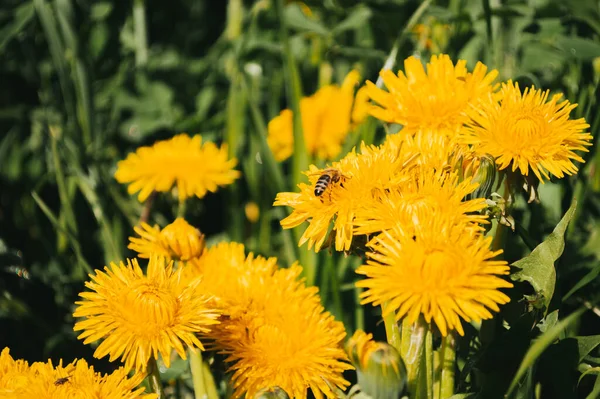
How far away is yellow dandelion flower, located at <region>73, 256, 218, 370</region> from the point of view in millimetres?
1123

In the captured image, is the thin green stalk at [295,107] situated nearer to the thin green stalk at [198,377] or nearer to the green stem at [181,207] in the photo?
the green stem at [181,207]

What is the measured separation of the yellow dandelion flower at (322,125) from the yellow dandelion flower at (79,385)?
1.35m

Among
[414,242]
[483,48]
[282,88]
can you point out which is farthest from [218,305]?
[282,88]

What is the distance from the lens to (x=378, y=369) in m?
1.01

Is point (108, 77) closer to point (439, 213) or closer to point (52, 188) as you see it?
point (52, 188)

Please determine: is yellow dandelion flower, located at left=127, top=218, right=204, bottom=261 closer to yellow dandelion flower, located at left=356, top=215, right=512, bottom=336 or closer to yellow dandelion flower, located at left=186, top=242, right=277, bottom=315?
yellow dandelion flower, located at left=186, top=242, right=277, bottom=315

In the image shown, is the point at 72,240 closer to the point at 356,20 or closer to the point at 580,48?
the point at 356,20

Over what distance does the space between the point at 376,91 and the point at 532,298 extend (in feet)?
1.69

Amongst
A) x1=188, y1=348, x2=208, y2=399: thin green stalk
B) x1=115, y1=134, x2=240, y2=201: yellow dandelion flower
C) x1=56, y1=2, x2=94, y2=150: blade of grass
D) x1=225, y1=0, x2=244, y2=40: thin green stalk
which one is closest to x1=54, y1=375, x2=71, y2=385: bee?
x1=188, y1=348, x2=208, y2=399: thin green stalk

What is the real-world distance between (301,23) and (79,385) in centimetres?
149

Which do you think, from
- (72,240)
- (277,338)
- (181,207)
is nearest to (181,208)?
(181,207)

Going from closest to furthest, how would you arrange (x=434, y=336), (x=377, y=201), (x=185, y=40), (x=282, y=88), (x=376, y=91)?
(x=377, y=201) → (x=434, y=336) → (x=376, y=91) → (x=282, y=88) → (x=185, y=40)

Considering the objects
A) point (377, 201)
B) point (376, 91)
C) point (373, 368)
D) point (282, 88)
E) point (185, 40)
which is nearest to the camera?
point (373, 368)

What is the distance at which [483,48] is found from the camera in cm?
220
